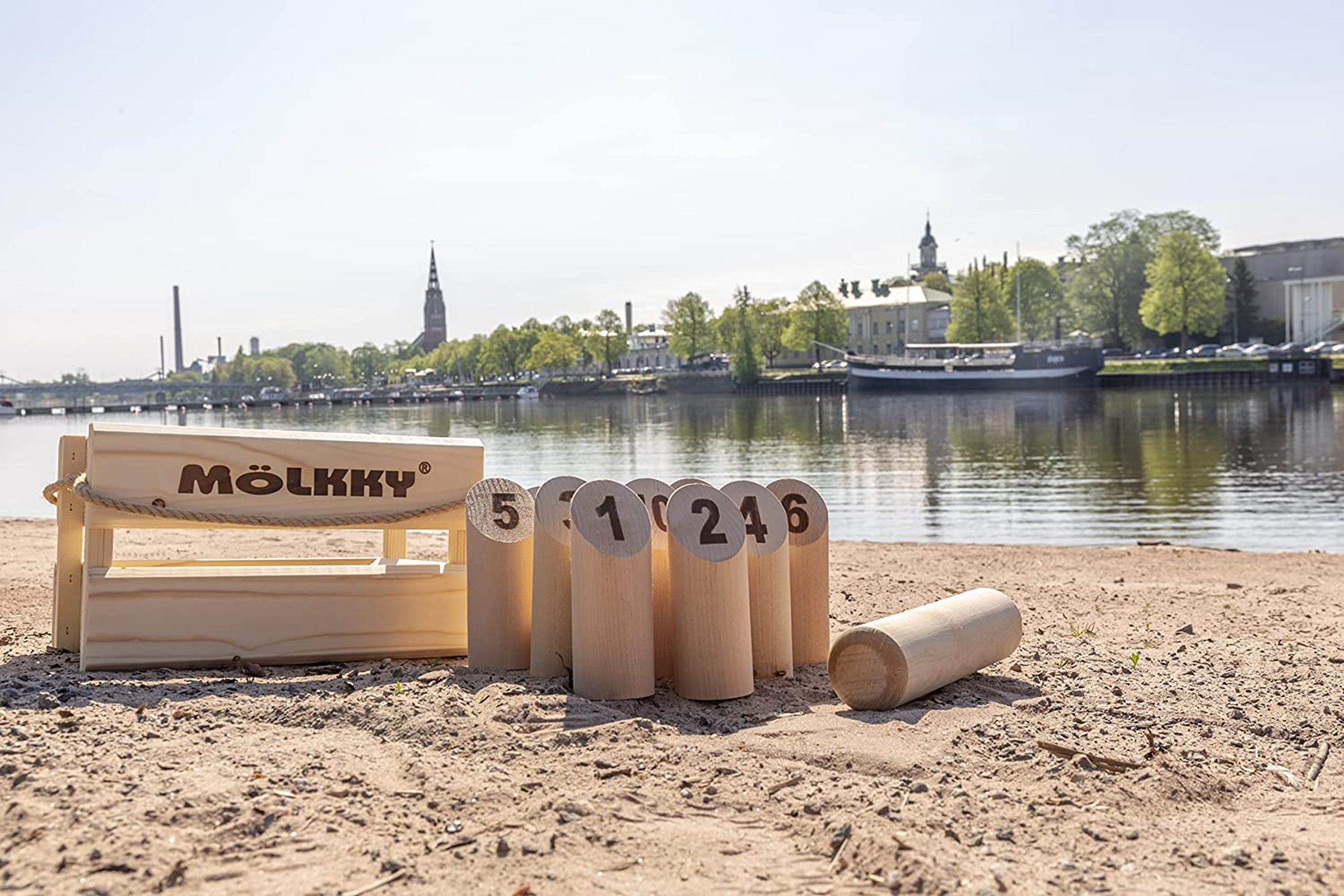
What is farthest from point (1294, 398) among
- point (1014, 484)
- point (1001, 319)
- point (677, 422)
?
point (1014, 484)

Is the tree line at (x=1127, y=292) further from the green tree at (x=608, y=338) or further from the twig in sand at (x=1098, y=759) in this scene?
the twig in sand at (x=1098, y=759)

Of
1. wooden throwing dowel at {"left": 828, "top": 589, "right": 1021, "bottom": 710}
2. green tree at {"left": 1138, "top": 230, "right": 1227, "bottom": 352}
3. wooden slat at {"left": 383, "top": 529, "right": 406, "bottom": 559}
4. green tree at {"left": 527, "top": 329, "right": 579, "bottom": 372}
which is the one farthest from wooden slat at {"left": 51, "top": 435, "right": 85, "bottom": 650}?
green tree at {"left": 527, "top": 329, "right": 579, "bottom": 372}

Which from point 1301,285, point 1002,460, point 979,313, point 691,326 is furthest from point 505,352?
point 1002,460

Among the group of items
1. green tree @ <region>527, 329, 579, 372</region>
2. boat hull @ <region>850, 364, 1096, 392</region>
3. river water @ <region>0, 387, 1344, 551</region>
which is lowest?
river water @ <region>0, 387, 1344, 551</region>

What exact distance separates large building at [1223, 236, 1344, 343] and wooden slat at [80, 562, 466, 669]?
121 m

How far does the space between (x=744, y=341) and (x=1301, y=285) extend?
54019mm

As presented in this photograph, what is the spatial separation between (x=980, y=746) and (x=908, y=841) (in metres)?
1.01

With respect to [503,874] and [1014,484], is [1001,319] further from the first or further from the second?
[503,874]

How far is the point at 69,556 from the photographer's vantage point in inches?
215

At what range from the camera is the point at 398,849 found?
3195mm

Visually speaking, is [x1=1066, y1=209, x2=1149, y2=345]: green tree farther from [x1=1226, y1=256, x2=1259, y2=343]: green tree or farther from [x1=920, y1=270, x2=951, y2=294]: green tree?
[x1=920, y1=270, x2=951, y2=294]: green tree

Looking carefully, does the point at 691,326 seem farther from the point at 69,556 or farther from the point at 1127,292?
the point at 69,556

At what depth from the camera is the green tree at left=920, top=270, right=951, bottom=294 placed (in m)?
164

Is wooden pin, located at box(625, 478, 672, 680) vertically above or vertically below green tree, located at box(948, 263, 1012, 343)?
below
